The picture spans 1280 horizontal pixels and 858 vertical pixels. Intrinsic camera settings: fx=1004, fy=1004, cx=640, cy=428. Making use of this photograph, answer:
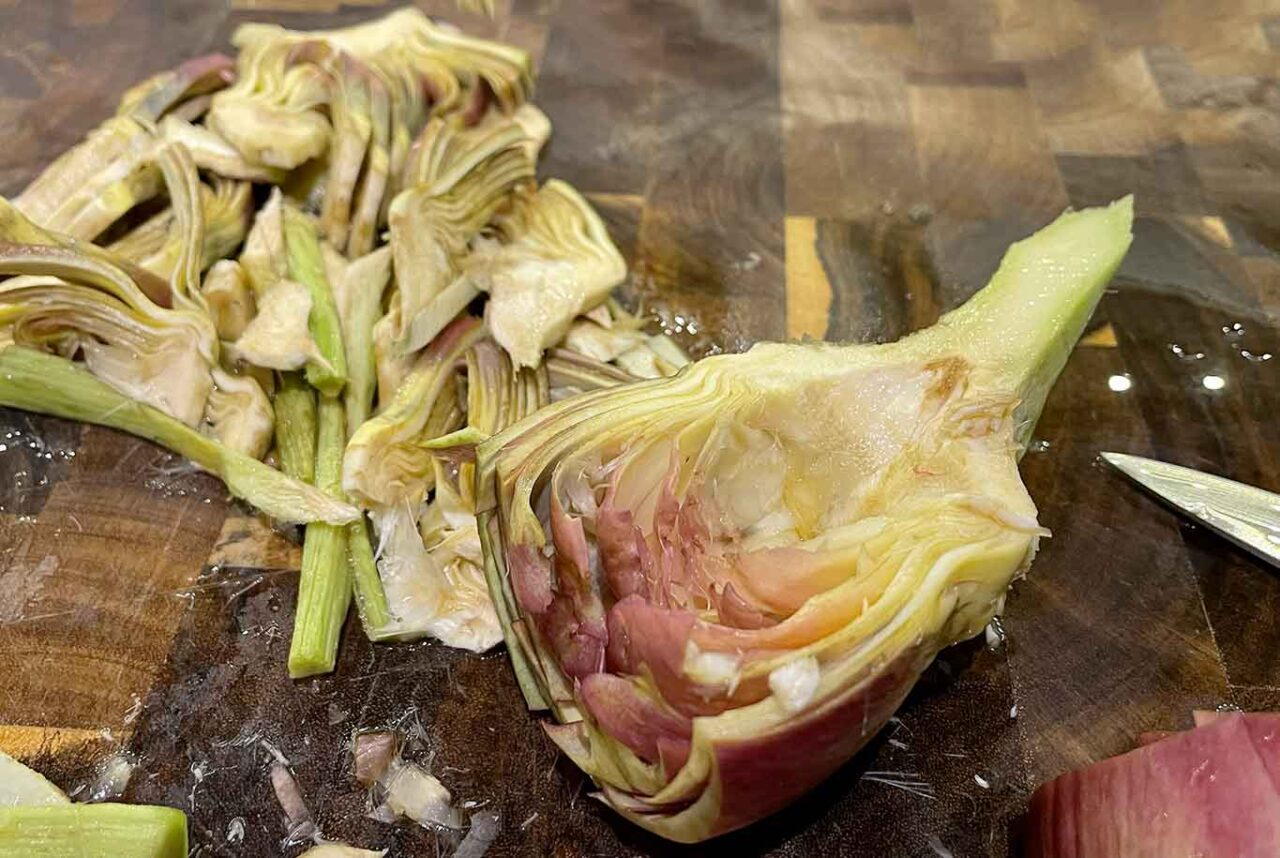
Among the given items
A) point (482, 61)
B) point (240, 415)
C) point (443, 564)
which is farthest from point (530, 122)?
point (443, 564)

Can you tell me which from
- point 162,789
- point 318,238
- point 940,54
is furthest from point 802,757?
point 940,54

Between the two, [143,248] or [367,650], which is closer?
[367,650]

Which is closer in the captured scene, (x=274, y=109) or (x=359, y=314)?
(x=359, y=314)

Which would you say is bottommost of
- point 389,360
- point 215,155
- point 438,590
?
point 438,590

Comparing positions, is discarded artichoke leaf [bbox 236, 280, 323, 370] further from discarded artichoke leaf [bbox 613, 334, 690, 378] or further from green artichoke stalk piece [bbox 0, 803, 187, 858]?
green artichoke stalk piece [bbox 0, 803, 187, 858]

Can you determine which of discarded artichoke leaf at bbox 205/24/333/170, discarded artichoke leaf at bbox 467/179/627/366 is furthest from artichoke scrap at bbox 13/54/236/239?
discarded artichoke leaf at bbox 467/179/627/366

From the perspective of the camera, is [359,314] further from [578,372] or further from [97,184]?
[97,184]

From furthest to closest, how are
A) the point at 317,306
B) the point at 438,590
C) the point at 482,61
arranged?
the point at 482,61 → the point at 317,306 → the point at 438,590

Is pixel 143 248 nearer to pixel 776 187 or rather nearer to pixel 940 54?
pixel 776 187
